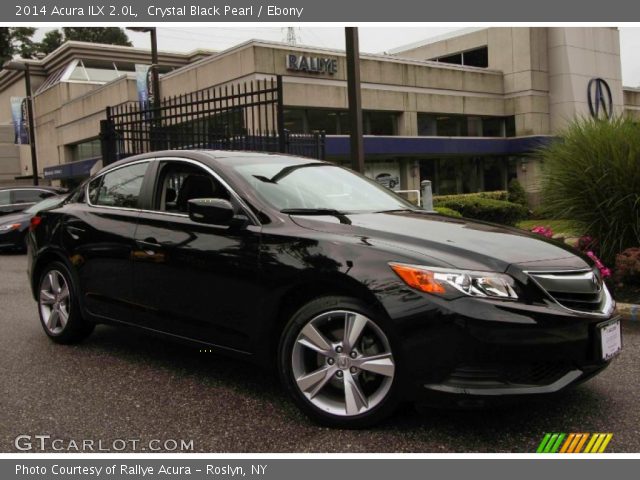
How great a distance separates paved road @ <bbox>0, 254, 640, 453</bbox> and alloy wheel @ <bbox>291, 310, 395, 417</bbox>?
0.61 feet

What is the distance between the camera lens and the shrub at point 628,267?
6625 mm

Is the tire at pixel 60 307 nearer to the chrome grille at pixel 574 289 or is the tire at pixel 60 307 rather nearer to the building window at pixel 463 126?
the chrome grille at pixel 574 289

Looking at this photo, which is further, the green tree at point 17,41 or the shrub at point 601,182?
the green tree at point 17,41

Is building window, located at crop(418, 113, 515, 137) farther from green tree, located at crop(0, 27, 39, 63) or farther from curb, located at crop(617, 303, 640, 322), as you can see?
green tree, located at crop(0, 27, 39, 63)

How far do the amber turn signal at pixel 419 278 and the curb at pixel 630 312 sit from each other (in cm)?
368

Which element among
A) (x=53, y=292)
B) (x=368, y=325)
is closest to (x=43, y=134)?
(x=53, y=292)

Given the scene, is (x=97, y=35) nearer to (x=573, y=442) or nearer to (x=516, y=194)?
(x=516, y=194)

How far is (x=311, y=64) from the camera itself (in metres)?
25.1

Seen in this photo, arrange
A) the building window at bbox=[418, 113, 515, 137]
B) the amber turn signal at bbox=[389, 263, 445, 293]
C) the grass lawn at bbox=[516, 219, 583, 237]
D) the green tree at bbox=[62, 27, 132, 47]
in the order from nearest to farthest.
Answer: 1. the amber turn signal at bbox=[389, 263, 445, 293]
2. the grass lawn at bbox=[516, 219, 583, 237]
3. the building window at bbox=[418, 113, 515, 137]
4. the green tree at bbox=[62, 27, 132, 47]

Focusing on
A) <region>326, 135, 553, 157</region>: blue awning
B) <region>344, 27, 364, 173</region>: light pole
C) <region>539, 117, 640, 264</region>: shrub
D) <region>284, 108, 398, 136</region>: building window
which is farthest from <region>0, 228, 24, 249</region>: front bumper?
<region>326, 135, 553, 157</region>: blue awning

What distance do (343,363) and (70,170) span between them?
110 ft

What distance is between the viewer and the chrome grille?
3361 mm

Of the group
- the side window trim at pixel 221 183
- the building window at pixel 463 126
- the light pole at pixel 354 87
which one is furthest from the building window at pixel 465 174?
the side window trim at pixel 221 183

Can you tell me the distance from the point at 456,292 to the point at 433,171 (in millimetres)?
29201
